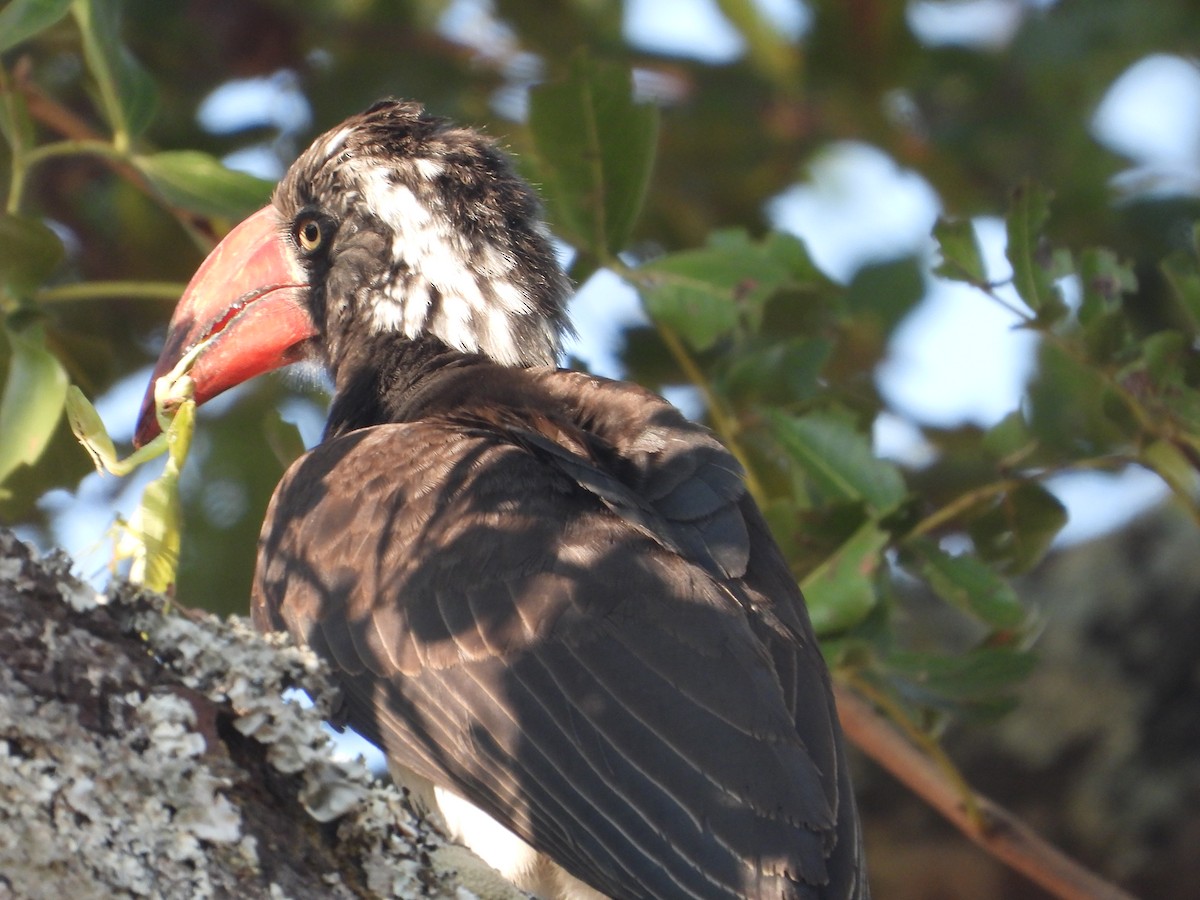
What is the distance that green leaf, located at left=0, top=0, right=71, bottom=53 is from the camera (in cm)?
246

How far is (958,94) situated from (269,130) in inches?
90.0

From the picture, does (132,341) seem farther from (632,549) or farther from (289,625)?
(632,549)

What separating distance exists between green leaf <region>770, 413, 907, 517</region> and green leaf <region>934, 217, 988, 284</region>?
0.35 m

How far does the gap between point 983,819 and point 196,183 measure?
1927 mm

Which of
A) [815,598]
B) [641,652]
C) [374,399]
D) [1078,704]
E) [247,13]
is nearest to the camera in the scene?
[641,652]

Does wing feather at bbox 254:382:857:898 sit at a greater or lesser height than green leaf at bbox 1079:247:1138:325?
lesser

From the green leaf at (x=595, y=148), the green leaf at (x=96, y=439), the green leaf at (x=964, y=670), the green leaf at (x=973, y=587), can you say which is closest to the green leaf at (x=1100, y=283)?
the green leaf at (x=973, y=587)

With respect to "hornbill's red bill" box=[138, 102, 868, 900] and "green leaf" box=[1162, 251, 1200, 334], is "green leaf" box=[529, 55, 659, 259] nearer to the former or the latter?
"hornbill's red bill" box=[138, 102, 868, 900]

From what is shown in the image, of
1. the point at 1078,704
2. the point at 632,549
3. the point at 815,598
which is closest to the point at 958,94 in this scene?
the point at 1078,704

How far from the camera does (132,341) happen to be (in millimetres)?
4520

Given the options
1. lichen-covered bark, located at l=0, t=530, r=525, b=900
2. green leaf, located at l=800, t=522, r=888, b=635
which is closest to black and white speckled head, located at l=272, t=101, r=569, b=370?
green leaf, located at l=800, t=522, r=888, b=635

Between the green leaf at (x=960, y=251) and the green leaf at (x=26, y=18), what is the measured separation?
1545 millimetres

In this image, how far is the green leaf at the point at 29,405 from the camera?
2.39 metres

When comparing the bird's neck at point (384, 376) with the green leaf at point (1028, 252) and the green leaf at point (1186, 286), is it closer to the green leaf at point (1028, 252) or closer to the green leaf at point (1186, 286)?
the green leaf at point (1028, 252)
